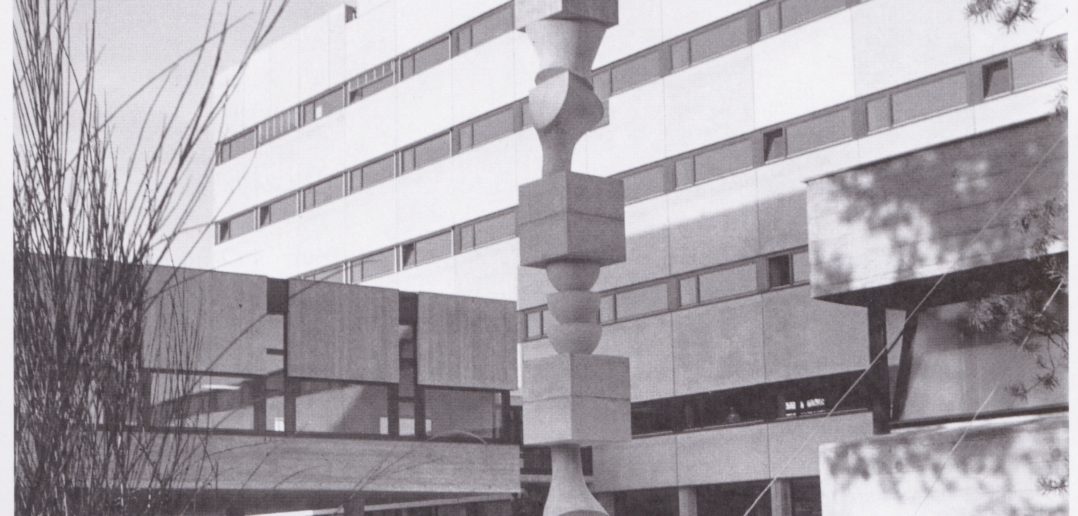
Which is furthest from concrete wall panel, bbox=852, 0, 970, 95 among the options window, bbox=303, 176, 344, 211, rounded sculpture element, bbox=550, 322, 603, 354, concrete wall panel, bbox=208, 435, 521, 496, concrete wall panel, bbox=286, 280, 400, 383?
window, bbox=303, 176, 344, 211

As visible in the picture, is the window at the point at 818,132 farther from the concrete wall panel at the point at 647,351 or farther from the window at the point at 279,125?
the window at the point at 279,125

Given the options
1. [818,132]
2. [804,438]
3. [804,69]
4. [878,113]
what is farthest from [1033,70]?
[804,438]

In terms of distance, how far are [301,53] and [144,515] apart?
2477 centimetres

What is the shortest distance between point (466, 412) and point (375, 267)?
7.56 metres

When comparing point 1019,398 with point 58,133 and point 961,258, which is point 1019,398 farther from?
point 58,133

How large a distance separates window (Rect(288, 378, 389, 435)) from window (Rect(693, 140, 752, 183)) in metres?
4.72

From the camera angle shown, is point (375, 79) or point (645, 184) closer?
point (645, 184)

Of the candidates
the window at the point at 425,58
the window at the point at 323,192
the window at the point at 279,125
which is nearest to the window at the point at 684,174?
the window at the point at 425,58

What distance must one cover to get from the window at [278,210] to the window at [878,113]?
42.0ft

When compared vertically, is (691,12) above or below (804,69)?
above

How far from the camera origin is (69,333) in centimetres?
253

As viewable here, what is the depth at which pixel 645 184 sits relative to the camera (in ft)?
63.6

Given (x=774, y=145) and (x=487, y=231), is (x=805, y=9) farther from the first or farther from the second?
(x=487, y=231)

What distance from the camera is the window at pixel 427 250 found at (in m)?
23.0
